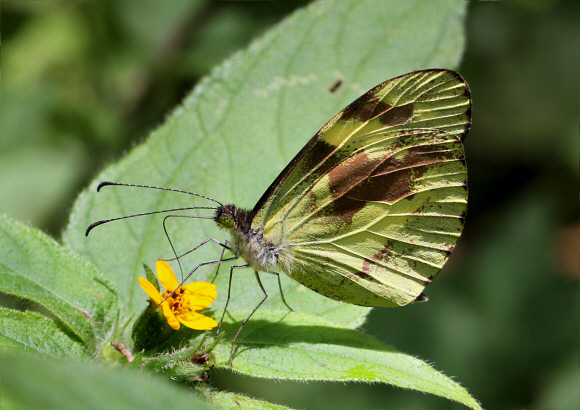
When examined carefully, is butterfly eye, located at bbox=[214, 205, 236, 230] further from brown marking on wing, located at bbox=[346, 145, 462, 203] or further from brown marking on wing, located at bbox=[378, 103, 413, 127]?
brown marking on wing, located at bbox=[378, 103, 413, 127]

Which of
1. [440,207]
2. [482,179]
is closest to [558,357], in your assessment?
[482,179]

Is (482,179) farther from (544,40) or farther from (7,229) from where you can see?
(7,229)

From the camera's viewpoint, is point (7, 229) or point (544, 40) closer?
point (7, 229)

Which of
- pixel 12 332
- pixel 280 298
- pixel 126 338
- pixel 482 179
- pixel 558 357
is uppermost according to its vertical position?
pixel 12 332

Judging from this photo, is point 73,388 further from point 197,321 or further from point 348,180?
point 348,180

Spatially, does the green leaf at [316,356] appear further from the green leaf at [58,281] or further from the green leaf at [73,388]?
the green leaf at [73,388]

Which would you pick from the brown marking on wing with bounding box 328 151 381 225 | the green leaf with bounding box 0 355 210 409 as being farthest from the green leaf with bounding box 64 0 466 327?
the green leaf with bounding box 0 355 210 409

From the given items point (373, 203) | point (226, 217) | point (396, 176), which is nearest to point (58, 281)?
point (226, 217)
